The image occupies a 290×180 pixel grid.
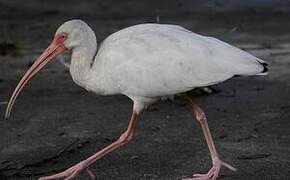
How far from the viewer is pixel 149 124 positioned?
27.4 feet

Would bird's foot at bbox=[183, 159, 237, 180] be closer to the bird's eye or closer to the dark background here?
the dark background

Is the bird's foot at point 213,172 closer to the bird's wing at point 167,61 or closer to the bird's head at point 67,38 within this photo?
the bird's wing at point 167,61

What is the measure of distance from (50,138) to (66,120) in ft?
2.09

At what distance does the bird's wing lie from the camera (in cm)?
649

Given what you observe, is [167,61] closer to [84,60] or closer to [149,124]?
[84,60]

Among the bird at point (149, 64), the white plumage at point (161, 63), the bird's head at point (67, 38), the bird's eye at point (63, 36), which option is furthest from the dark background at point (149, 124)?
the bird's eye at point (63, 36)

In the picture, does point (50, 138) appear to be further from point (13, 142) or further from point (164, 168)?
point (164, 168)

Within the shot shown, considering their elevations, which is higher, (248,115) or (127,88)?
(127,88)

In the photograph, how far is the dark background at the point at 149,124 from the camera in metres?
7.07

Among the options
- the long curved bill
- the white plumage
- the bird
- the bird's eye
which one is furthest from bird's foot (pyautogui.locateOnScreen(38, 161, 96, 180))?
the bird's eye

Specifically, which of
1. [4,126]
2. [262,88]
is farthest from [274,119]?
[4,126]

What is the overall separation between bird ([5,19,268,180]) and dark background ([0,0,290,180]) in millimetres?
345

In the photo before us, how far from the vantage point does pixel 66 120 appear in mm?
8578

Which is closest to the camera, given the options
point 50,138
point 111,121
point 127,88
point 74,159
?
point 127,88
